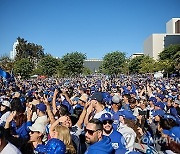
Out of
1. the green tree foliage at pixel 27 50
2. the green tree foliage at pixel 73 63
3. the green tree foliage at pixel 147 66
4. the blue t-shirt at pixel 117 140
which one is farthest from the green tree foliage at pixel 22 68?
the blue t-shirt at pixel 117 140

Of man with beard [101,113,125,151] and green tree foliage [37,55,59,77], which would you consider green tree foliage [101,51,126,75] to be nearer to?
green tree foliage [37,55,59,77]

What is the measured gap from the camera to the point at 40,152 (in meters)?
3.31

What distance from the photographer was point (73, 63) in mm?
69688

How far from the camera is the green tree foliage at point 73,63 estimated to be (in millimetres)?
69562

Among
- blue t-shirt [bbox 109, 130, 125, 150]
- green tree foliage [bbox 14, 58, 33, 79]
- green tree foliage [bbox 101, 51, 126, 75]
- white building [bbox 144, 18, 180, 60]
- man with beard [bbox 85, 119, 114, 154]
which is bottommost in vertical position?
blue t-shirt [bbox 109, 130, 125, 150]

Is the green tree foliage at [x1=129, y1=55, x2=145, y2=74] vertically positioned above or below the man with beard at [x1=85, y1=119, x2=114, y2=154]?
above

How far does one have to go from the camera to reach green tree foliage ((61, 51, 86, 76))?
69562 mm

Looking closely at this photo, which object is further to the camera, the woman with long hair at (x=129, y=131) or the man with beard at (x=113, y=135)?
the woman with long hair at (x=129, y=131)

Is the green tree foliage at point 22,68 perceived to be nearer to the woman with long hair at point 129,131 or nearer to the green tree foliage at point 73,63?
the green tree foliage at point 73,63

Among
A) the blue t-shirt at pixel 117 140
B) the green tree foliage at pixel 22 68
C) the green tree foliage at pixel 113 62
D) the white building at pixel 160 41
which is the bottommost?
the blue t-shirt at pixel 117 140

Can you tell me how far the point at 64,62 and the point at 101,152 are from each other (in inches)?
2670

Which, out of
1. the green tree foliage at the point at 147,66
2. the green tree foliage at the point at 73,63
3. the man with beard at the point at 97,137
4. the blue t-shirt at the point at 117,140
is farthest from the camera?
the green tree foliage at the point at 147,66

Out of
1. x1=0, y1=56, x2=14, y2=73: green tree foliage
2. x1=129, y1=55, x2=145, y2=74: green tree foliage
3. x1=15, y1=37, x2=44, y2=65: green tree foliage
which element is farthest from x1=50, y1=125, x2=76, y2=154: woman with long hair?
x1=15, y1=37, x2=44, y2=65: green tree foliage

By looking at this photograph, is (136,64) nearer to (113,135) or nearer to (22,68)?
(22,68)
